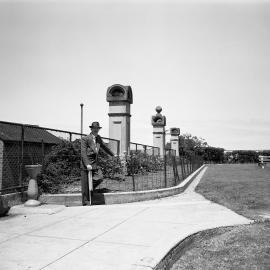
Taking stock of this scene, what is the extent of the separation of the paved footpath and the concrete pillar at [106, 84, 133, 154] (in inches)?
223

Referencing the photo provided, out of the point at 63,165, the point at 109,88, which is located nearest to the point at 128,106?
the point at 109,88

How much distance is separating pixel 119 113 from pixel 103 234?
8433mm

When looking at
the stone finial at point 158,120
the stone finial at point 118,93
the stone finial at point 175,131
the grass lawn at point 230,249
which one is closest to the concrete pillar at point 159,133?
the stone finial at point 158,120

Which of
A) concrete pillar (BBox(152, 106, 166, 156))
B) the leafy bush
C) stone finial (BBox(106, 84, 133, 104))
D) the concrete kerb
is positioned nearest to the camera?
the concrete kerb

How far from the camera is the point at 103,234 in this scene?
5.01 metres

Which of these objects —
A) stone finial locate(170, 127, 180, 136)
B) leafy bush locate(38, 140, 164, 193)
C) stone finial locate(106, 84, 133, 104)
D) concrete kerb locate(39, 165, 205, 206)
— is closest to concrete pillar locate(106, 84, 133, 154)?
stone finial locate(106, 84, 133, 104)

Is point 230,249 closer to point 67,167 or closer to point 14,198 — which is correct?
point 14,198

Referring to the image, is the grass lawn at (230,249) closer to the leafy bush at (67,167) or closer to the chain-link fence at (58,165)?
the chain-link fence at (58,165)

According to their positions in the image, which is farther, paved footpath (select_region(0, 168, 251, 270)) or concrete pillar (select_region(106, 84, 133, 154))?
concrete pillar (select_region(106, 84, 133, 154))

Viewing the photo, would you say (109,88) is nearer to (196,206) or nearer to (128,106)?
(128,106)

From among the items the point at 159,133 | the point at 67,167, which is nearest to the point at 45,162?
the point at 67,167

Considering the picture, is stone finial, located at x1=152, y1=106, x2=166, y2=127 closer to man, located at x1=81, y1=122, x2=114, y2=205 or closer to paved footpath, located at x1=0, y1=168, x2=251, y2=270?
man, located at x1=81, y1=122, x2=114, y2=205

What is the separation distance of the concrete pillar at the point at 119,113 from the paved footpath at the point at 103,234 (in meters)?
5.66

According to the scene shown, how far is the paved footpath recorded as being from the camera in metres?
3.76
